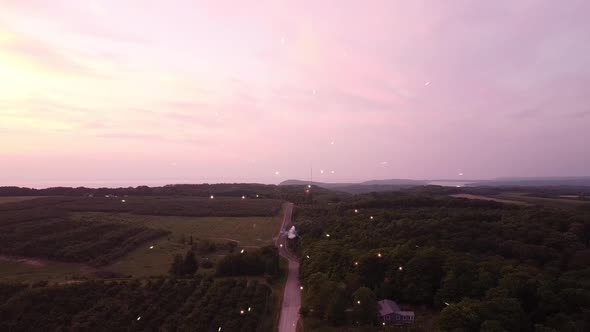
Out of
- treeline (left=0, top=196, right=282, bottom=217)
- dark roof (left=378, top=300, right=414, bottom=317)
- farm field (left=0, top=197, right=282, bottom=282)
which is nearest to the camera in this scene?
dark roof (left=378, top=300, right=414, bottom=317)

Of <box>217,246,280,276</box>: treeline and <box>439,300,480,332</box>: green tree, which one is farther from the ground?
<box>439,300,480,332</box>: green tree

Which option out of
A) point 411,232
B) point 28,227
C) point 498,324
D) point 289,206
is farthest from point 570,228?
point 28,227

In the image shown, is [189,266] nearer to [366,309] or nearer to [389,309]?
[366,309]

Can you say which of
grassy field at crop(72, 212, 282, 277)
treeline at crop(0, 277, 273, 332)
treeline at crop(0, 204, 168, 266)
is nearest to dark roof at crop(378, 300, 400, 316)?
treeline at crop(0, 277, 273, 332)

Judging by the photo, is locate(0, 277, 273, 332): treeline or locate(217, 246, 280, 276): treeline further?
locate(217, 246, 280, 276): treeline

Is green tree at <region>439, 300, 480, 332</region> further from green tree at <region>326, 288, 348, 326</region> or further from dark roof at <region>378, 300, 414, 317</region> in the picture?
green tree at <region>326, 288, 348, 326</region>

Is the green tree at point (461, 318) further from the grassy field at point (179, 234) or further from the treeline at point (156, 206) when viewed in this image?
the treeline at point (156, 206)

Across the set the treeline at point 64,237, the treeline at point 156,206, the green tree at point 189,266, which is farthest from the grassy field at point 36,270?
the treeline at point 156,206

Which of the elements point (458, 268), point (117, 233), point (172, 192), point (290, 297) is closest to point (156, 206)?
point (172, 192)
